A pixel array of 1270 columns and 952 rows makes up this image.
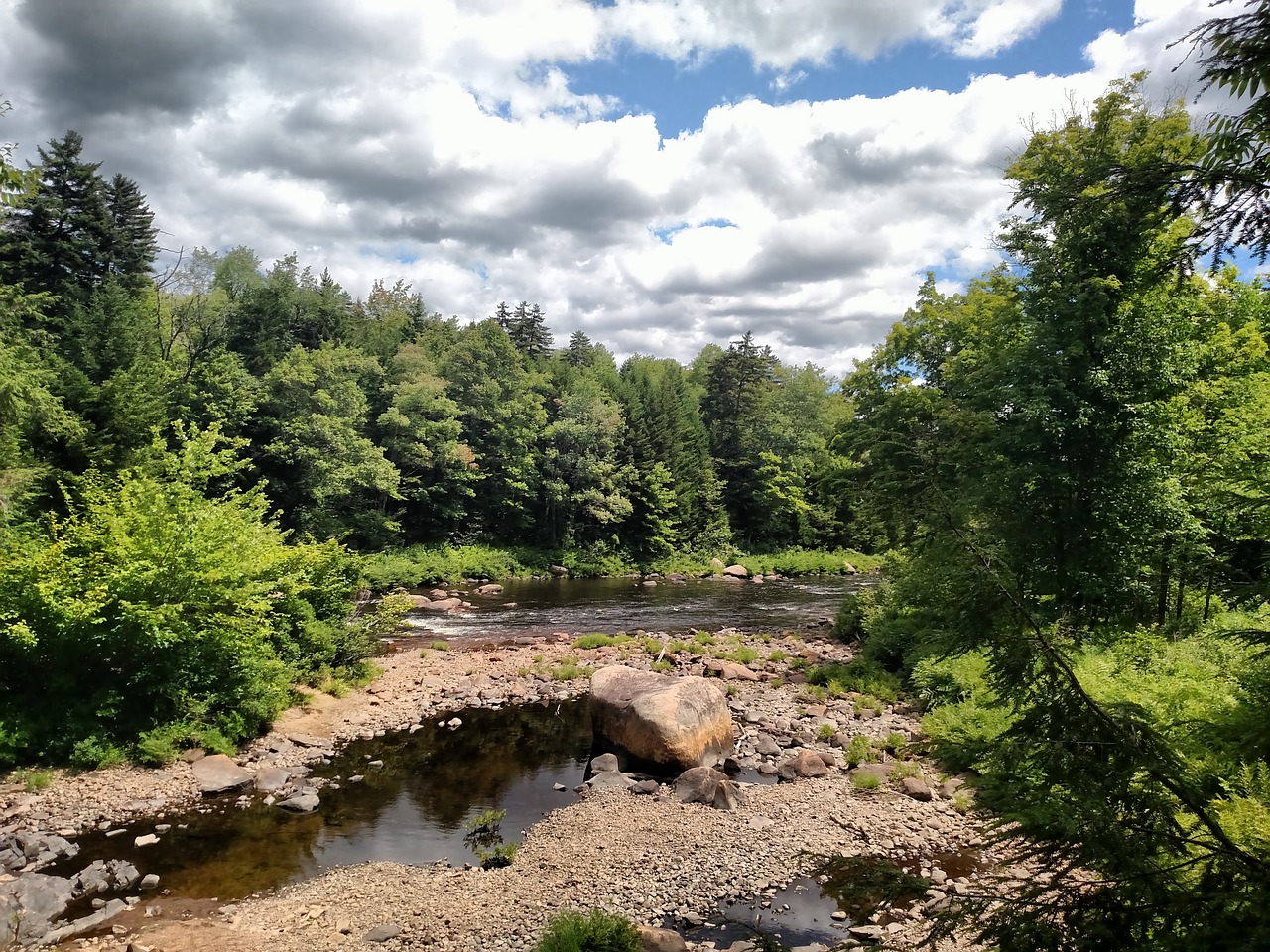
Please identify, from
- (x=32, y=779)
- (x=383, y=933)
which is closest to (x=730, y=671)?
(x=383, y=933)

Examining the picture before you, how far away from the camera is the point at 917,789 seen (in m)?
12.6

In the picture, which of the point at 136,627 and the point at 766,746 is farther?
the point at 766,746

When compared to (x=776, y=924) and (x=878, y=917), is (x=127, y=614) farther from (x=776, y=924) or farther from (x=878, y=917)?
(x=878, y=917)

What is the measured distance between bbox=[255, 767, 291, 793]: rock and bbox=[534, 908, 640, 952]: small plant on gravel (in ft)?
24.5

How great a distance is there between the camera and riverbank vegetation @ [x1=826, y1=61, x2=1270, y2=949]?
3.17m

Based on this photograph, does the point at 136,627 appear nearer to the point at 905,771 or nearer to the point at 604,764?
the point at 604,764

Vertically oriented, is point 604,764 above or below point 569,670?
below

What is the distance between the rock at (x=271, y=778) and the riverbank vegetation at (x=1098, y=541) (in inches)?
473

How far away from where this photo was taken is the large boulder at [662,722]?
46.5 feet

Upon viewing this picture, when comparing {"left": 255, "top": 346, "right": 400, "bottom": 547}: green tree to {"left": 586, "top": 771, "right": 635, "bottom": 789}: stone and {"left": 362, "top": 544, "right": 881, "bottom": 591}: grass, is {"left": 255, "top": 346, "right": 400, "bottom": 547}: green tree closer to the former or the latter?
{"left": 362, "top": 544, "right": 881, "bottom": 591}: grass

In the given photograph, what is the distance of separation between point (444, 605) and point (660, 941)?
86.1 feet

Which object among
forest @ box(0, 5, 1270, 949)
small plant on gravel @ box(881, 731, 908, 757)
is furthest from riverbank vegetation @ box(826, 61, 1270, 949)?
small plant on gravel @ box(881, 731, 908, 757)

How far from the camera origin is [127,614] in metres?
12.8

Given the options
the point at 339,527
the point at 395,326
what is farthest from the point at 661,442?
the point at 395,326
